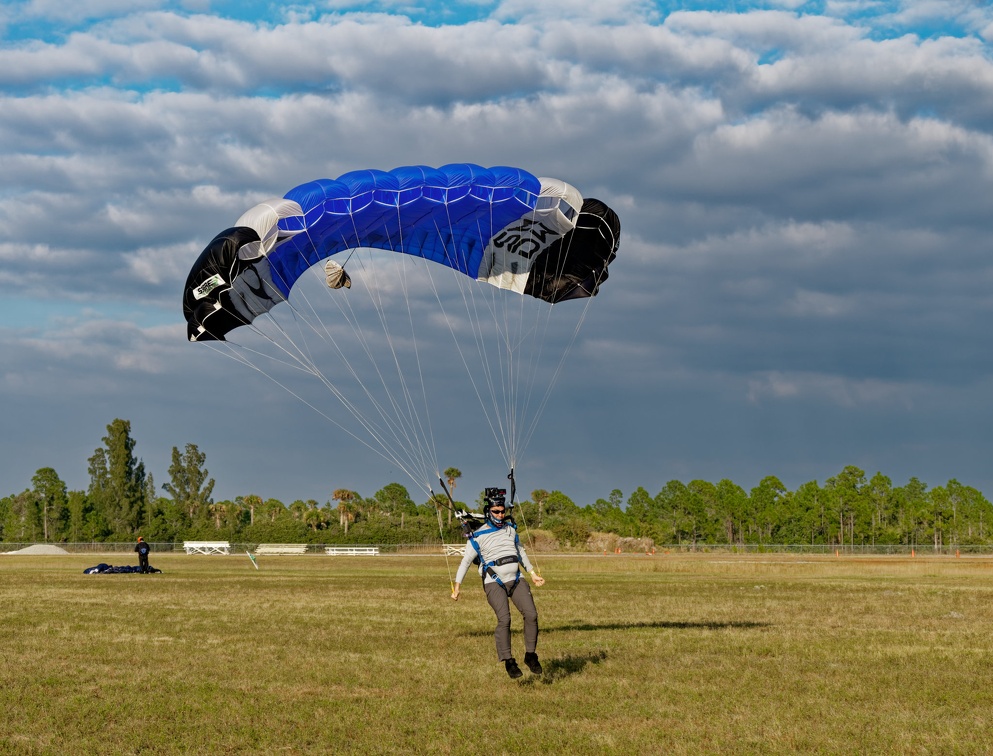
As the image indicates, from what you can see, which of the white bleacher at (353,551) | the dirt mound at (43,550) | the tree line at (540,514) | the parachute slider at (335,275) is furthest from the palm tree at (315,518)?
the parachute slider at (335,275)

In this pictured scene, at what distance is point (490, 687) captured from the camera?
11.5m

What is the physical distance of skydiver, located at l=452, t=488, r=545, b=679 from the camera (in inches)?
474

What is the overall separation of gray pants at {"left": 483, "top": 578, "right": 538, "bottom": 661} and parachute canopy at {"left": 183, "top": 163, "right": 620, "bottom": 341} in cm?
828

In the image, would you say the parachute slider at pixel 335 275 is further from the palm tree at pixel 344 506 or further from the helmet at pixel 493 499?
the palm tree at pixel 344 506

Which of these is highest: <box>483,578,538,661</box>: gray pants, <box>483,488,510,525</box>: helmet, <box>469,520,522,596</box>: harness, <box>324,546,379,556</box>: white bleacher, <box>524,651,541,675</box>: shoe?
<box>483,488,510,525</box>: helmet

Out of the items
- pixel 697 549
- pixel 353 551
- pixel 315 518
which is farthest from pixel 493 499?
pixel 315 518

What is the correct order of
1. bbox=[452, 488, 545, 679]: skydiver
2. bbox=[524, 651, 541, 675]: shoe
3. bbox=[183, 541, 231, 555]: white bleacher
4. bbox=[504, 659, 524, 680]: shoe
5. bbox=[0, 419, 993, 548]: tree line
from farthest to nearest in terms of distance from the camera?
bbox=[0, 419, 993, 548]: tree line → bbox=[183, 541, 231, 555]: white bleacher → bbox=[452, 488, 545, 679]: skydiver → bbox=[524, 651, 541, 675]: shoe → bbox=[504, 659, 524, 680]: shoe

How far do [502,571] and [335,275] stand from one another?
31.6 feet

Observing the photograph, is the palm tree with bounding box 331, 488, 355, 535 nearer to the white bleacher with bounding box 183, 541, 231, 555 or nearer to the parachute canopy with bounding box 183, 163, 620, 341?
the white bleacher with bounding box 183, 541, 231, 555

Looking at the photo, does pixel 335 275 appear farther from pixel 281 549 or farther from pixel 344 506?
pixel 344 506

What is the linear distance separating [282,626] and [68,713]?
7900mm

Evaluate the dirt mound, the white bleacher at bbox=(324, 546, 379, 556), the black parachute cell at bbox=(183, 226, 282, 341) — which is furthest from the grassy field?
the dirt mound

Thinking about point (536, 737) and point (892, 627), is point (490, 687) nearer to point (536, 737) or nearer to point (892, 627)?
point (536, 737)

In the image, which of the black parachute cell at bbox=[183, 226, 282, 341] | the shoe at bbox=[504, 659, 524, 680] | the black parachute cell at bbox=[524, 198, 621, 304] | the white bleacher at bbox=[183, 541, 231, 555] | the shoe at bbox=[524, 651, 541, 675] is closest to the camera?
the shoe at bbox=[504, 659, 524, 680]
